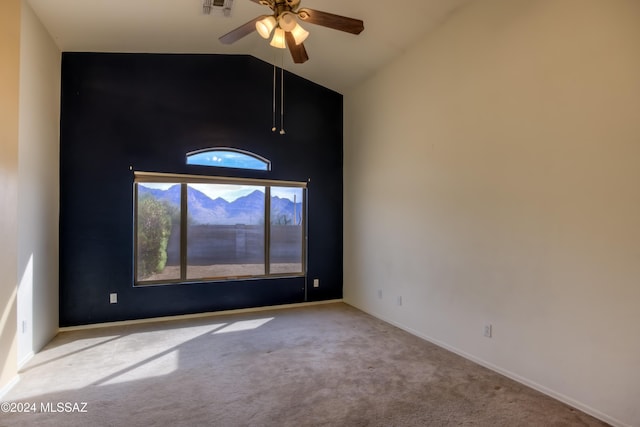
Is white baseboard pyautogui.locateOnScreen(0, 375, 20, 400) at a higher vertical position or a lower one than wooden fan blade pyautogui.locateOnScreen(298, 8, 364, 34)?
lower

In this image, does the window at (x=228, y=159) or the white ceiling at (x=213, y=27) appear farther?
the window at (x=228, y=159)

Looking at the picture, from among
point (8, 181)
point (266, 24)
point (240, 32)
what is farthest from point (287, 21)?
point (8, 181)

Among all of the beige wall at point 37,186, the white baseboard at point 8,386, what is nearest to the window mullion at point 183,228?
the beige wall at point 37,186

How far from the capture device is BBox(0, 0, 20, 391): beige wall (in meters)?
2.54

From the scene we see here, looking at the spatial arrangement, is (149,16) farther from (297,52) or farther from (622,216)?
(622,216)

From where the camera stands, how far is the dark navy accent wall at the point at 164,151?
415cm

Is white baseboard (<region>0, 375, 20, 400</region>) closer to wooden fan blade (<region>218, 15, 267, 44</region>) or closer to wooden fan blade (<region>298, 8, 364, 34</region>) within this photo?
wooden fan blade (<region>218, 15, 267, 44</region>)

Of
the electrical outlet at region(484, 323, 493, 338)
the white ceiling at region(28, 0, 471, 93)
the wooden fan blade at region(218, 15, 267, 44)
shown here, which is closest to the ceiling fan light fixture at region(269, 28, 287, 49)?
the wooden fan blade at region(218, 15, 267, 44)

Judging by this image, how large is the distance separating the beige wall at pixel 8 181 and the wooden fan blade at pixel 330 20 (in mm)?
2333

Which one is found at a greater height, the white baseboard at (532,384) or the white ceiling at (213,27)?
the white ceiling at (213,27)

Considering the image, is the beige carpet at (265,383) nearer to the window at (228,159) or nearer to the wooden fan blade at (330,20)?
the window at (228,159)

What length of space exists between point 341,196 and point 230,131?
2.07 meters

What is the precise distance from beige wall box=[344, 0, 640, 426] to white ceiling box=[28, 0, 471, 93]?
352mm

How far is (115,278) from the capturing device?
14.1 feet
